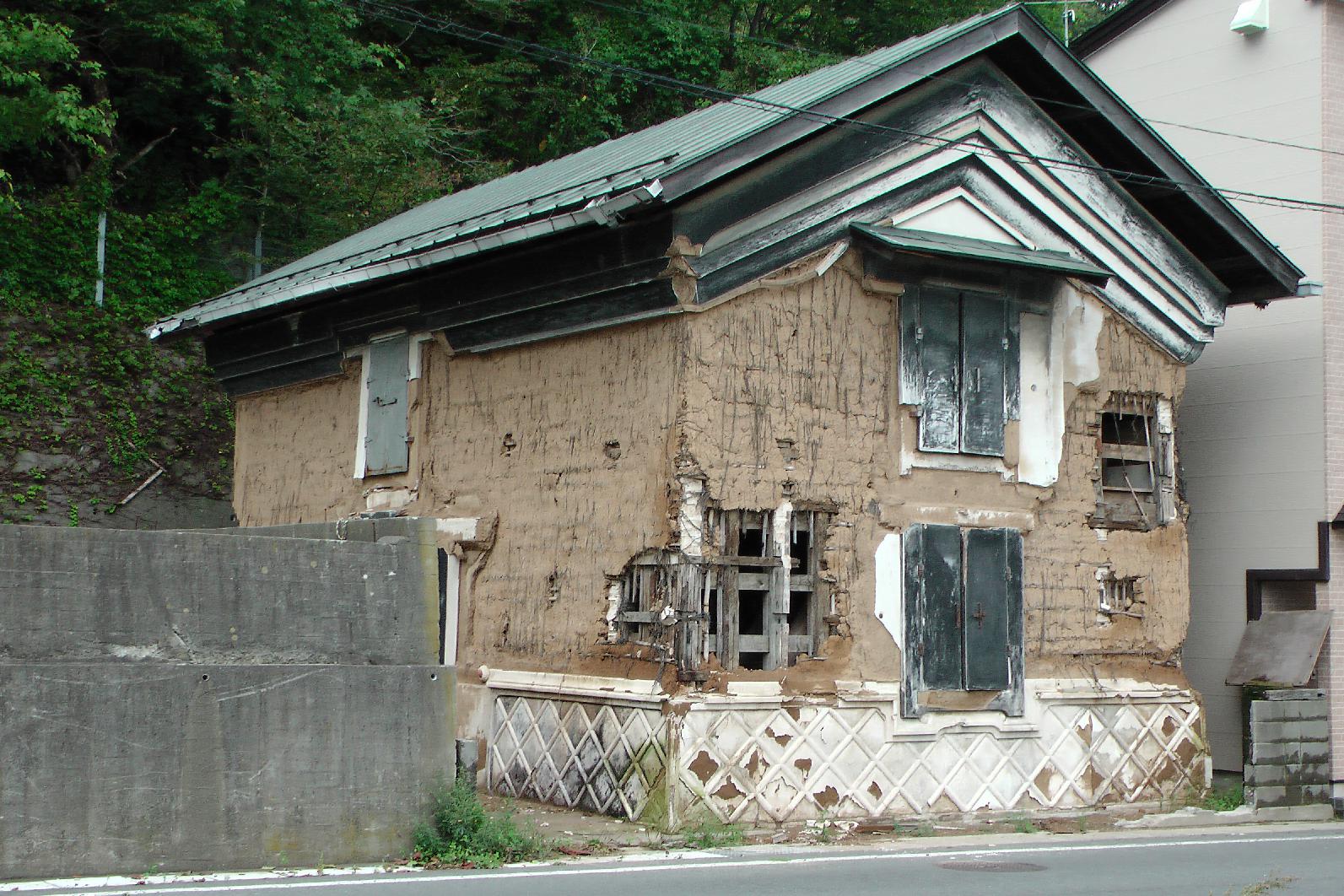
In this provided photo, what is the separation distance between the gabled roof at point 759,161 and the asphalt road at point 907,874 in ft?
16.1

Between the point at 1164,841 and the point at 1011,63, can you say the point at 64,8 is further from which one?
the point at 1164,841

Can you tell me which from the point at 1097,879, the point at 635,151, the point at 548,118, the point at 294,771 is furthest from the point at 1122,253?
the point at 548,118

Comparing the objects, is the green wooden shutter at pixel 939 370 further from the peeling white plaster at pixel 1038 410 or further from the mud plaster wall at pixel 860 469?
the peeling white plaster at pixel 1038 410

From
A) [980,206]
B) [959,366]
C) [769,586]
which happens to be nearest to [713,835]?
[769,586]

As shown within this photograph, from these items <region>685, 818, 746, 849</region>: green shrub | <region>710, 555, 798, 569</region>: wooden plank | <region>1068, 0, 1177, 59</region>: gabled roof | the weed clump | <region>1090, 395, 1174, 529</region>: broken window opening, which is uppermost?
<region>1068, 0, 1177, 59</region>: gabled roof

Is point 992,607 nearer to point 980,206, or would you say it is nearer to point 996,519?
point 996,519

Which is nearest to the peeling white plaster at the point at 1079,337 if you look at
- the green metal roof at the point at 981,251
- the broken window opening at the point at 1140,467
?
the green metal roof at the point at 981,251

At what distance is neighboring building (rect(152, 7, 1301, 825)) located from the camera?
12.3m

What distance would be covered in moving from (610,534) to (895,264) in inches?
135

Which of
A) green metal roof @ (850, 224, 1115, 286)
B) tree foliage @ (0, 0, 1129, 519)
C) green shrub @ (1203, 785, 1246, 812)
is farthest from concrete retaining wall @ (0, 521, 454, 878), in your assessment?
tree foliage @ (0, 0, 1129, 519)

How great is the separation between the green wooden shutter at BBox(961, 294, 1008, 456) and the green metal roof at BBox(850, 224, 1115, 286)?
1.60ft

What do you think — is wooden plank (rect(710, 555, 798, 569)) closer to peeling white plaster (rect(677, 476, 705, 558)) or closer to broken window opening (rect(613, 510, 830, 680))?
broken window opening (rect(613, 510, 830, 680))

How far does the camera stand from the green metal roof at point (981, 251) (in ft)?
42.2

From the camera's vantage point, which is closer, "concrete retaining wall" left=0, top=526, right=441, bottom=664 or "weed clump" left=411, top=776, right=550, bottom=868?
"concrete retaining wall" left=0, top=526, right=441, bottom=664
